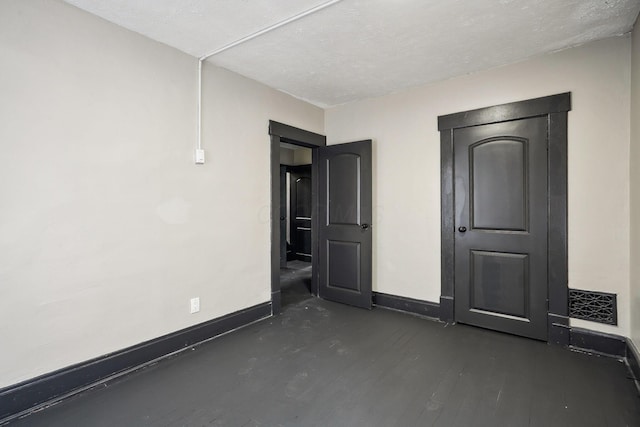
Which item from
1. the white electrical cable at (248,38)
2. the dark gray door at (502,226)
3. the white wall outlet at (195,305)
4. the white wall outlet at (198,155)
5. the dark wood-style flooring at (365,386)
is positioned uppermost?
the white electrical cable at (248,38)

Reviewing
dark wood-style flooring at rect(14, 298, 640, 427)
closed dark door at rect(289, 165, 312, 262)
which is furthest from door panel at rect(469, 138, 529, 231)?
closed dark door at rect(289, 165, 312, 262)

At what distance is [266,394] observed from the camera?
193 cm

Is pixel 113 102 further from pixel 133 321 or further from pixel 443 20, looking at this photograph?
pixel 443 20

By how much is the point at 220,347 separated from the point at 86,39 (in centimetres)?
239

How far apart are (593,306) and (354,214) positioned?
7.30 ft

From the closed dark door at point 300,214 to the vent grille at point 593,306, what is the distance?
185 inches

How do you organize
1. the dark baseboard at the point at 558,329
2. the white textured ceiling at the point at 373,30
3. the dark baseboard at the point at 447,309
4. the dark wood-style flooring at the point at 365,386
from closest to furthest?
the dark wood-style flooring at the point at 365,386 < the white textured ceiling at the point at 373,30 < the dark baseboard at the point at 558,329 < the dark baseboard at the point at 447,309

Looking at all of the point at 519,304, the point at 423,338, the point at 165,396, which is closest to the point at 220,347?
the point at 165,396

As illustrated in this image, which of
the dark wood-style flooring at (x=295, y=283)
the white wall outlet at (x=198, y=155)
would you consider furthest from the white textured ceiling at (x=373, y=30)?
the dark wood-style flooring at (x=295, y=283)

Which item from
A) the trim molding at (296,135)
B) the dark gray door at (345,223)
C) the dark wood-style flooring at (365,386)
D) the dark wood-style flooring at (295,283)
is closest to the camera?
the dark wood-style flooring at (365,386)

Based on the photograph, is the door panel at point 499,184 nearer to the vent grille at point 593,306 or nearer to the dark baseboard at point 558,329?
the vent grille at point 593,306

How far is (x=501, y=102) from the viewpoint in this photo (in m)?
2.82

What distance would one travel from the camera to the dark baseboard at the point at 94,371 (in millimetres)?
1753

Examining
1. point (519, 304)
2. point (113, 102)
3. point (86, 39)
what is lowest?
point (519, 304)
